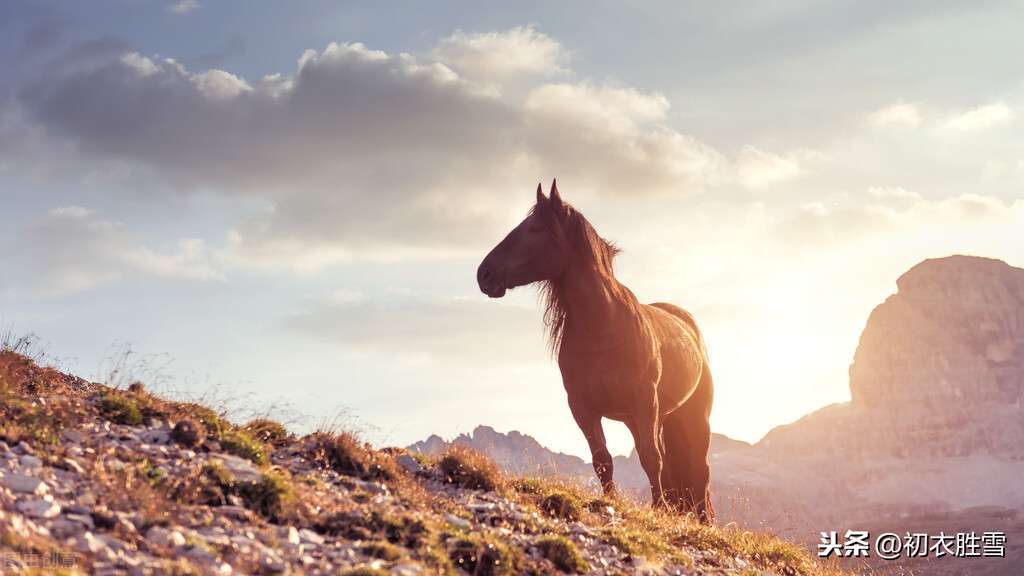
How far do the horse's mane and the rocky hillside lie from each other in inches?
113

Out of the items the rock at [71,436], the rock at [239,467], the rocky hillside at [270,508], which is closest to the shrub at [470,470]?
the rocky hillside at [270,508]

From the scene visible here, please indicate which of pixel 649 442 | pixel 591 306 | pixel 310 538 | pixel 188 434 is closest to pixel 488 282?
pixel 591 306

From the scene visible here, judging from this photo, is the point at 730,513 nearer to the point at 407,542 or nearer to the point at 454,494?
the point at 454,494

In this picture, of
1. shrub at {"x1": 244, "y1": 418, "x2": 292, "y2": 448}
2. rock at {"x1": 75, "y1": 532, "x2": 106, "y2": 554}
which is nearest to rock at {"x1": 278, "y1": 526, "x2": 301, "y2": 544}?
rock at {"x1": 75, "y1": 532, "x2": 106, "y2": 554}

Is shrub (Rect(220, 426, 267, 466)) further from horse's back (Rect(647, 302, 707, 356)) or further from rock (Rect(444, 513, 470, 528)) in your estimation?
horse's back (Rect(647, 302, 707, 356))

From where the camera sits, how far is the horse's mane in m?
12.0

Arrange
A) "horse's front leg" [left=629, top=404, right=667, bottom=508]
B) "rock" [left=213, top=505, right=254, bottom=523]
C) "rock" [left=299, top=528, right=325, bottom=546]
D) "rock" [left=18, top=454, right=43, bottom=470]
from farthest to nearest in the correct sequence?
"horse's front leg" [left=629, top=404, right=667, bottom=508] → "rock" [left=18, top=454, right=43, bottom=470] → "rock" [left=213, top=505, right=254, bottom=523] → "rock" [left=299, top=528, right=325, bottom=546]

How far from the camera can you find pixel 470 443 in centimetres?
1197

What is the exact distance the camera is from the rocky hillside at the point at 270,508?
6043mm

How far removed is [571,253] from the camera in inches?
479

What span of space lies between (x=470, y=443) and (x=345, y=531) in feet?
15.5

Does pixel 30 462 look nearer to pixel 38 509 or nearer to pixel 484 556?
pixel 38 509

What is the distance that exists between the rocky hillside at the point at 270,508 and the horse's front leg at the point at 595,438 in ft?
2.29

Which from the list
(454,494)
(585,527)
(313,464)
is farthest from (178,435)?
(585,527)
